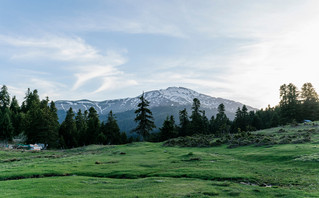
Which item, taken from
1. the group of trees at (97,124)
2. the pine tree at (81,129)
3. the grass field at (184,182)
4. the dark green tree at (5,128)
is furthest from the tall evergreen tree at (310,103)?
the dark green tree at (5,128)

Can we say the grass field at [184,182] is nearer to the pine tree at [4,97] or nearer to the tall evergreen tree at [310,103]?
the tall evergreen tree at [310,103]

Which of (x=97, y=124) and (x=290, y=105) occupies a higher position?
(x=290, y=105)

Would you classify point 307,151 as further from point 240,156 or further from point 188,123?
point 188,123

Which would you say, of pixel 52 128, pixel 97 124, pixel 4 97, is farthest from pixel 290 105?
pixel 4 97

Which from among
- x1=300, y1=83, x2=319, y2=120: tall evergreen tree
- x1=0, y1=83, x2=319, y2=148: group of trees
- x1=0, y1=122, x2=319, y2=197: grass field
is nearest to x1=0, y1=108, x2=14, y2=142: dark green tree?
x1=0, y1=83, x2=319, y2=148: group of trees

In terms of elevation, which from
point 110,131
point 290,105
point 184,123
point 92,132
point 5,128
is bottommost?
point 92,132

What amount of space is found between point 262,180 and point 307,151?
1119cm

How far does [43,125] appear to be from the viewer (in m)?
68.5

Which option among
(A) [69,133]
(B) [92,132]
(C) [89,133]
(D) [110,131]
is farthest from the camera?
(D) [110,131]

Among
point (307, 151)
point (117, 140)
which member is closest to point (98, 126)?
point (117, 140)

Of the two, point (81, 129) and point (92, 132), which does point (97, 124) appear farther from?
point (81, 129)

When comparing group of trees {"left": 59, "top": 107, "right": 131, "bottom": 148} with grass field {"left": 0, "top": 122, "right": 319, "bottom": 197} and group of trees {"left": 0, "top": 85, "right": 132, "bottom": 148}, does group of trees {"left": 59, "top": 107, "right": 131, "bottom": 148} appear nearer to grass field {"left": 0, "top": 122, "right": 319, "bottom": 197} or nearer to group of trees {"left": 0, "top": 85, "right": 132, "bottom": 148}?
group of trees {"left": 0, "top": 85, "right": 132, "bottom": 148}

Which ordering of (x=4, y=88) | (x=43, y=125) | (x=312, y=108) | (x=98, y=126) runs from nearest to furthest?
(x=43, y=125) < (x=312, y=108) < (x=98, y=126) < (x=4, y=88)

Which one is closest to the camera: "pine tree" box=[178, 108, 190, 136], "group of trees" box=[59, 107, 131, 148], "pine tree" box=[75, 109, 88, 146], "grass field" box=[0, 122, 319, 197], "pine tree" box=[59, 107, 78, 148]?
"grass field" box=[0, 122, 319, 197]
